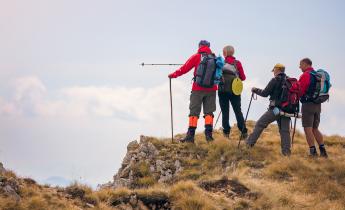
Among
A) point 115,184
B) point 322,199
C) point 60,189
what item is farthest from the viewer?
point 115,184

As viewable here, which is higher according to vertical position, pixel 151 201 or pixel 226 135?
pixel 226 135

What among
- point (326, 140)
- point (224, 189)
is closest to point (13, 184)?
point (224, 189)

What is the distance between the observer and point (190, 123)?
59.3 ft

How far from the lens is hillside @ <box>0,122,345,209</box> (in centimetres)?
1110

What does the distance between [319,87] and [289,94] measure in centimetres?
97

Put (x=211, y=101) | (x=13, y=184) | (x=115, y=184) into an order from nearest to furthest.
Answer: (x=13, y=184), (x=115, y=184), (x=211, y=101)

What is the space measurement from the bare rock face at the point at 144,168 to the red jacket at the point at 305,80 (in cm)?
472

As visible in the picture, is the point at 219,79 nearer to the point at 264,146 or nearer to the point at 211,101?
the point at 211,101

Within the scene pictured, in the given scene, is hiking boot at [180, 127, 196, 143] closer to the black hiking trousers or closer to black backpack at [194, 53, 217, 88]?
the black hiking trousers

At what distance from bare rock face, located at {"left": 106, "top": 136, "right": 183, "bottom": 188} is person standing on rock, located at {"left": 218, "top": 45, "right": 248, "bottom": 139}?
2.97 metres

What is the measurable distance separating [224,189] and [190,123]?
4.77 meters

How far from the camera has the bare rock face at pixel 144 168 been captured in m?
16.5

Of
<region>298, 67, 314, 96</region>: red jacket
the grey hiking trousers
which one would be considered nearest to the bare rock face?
the grey hiking trousers

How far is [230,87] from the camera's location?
1833 centimetres
